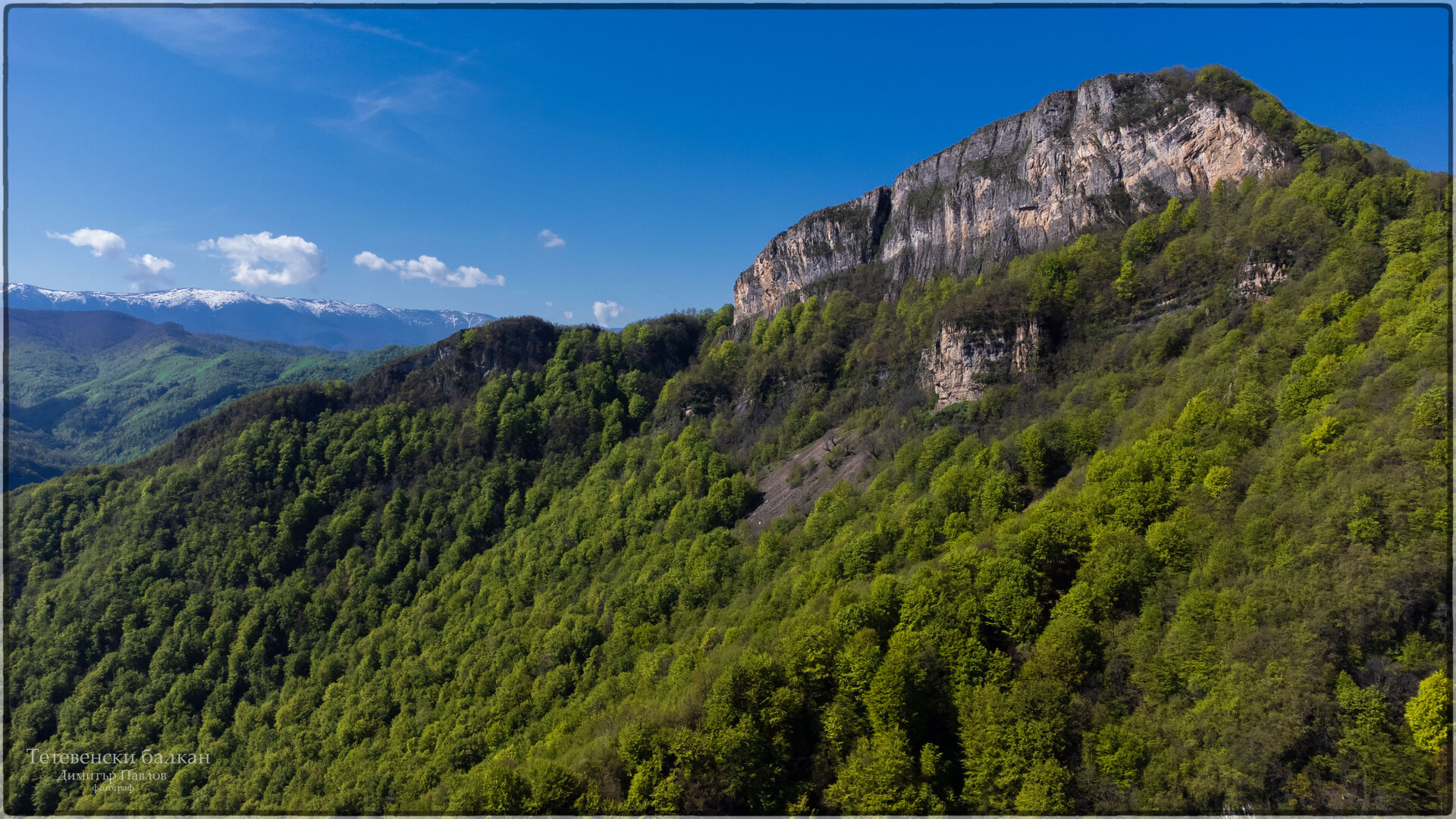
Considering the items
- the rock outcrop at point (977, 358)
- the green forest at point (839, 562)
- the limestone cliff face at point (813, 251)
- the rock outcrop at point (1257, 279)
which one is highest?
the limestone cliff face at point (813, 251)

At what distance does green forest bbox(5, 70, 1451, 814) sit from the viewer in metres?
27.0

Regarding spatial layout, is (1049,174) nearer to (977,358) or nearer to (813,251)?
(977,358)

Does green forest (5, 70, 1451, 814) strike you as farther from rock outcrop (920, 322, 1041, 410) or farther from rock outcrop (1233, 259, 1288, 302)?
rock outcrop (920, 322, 1041, 410)

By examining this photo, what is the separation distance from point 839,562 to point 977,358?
33320mm

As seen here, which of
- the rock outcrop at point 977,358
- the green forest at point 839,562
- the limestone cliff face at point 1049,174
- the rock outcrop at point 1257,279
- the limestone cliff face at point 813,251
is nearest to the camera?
the green forest at point 839,562

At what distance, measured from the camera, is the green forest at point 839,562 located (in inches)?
1063

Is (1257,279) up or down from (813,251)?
down

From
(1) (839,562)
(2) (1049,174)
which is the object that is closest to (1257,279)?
(2) (1049,174)

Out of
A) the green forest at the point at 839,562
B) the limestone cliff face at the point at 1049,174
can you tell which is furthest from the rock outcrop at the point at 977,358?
the limestone cliff face at the point at 1049,174

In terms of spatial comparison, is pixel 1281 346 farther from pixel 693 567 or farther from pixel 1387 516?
pixel 693 567

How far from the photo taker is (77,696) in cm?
7150

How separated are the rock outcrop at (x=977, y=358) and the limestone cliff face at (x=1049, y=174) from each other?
1903cm

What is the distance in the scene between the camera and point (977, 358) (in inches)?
2670

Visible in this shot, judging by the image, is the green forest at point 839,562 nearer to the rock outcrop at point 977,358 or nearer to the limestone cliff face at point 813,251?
the rock outcrop at point 977,358
